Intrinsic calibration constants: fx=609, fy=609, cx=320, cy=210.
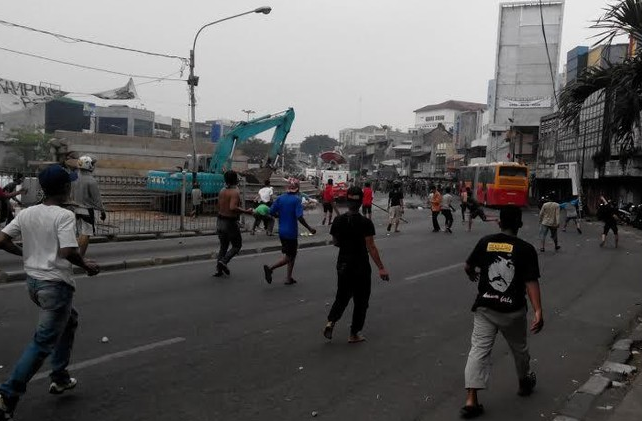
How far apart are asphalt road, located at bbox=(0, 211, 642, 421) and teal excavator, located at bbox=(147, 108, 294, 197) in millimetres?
12951

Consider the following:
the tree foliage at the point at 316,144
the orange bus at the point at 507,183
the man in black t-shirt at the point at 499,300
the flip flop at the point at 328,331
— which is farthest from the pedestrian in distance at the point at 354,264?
the tree foliage at the point at 316,144

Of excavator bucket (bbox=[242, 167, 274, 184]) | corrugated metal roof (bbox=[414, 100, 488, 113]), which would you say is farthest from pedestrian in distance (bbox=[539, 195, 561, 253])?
corrugated metal roof (bbox=[414, 100, 488, 113])

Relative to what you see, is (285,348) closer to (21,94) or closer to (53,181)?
(53,181)

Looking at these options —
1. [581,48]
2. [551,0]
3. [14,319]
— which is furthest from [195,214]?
[551,0]

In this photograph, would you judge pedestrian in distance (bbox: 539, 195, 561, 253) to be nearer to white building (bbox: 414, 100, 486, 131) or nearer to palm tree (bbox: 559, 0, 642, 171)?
palm tree (bbox: 559, 0, 642, 171)

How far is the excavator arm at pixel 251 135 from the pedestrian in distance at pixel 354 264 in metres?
20.1

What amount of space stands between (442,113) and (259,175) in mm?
105910

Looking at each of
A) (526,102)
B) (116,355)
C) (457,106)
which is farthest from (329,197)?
(457,106)

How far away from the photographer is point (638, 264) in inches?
578

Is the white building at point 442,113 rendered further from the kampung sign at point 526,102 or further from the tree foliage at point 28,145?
the tree foliage at point 28,145

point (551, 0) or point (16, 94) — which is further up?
point (551, 0)

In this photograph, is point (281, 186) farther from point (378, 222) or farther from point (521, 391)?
point (521, 391)

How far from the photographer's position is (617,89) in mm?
8477

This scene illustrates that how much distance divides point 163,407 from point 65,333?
0.96m
